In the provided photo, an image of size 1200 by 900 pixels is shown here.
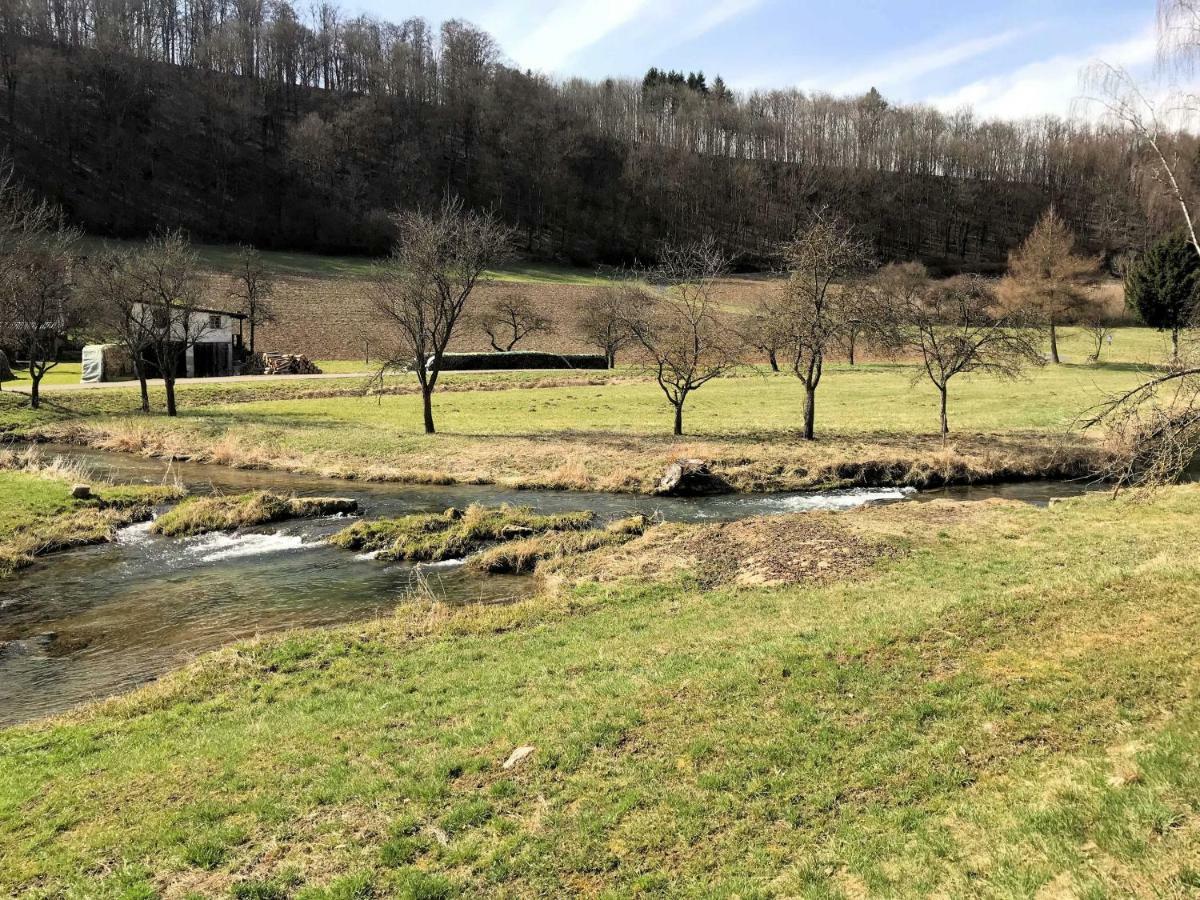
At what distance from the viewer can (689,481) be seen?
88.1ft

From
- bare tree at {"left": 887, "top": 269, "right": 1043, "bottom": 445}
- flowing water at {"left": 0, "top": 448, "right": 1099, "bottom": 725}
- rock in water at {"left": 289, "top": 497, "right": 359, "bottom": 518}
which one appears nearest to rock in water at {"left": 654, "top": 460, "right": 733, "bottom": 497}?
flowing water at {"left": 0, "top": 448, "right": 1099, "bottom": 725}

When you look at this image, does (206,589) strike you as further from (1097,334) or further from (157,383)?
(1097,334)

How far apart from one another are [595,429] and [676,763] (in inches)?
1159

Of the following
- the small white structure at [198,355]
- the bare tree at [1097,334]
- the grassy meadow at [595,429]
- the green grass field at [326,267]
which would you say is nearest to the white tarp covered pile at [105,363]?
the small white structure at [198,355]

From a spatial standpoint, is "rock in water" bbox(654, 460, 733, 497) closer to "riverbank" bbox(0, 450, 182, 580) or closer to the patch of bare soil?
the patch of bare soil

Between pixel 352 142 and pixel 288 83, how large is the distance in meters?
25.4

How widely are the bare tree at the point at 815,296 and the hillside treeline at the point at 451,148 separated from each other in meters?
87.2

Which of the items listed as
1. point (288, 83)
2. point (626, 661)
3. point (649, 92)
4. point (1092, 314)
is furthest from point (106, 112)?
point (626, 661)

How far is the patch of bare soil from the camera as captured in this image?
16.0 m

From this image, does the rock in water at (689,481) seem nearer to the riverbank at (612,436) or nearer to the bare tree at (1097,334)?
the riverbank at (612,436)

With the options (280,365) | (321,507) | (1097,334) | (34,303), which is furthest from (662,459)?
(1097,334)

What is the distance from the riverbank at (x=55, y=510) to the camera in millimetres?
19875

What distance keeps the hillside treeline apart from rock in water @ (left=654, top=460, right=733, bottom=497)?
97957mm

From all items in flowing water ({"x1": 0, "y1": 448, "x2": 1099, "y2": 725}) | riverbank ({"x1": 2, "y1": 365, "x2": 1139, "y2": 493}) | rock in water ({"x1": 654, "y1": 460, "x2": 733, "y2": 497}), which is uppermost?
riverbank ({"x1": 2, "y1": 365, "x2": 1139, "y2": 493})
